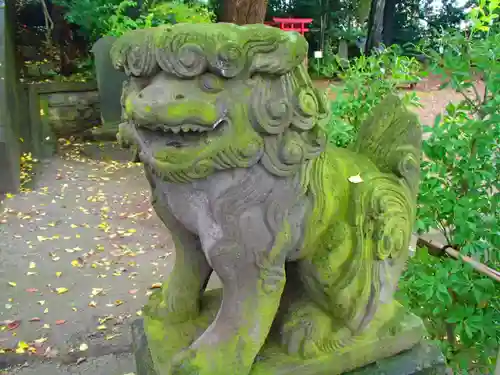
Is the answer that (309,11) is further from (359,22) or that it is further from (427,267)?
(427,267)

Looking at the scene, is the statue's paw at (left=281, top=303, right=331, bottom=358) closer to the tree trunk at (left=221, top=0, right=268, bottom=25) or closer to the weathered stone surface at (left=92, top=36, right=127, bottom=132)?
the tree trunk at (left=221, top=0, right=268, bottom=25)

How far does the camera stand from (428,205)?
5.68ft

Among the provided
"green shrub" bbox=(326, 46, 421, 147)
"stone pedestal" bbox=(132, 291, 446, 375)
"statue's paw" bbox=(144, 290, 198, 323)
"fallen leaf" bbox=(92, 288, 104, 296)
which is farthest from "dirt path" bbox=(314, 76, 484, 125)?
"statue's paw" bbox=(144, 290, 198, 323)

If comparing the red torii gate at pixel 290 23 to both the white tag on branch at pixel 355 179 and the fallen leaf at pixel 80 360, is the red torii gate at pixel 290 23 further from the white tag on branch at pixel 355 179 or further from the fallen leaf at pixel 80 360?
the white tag on branch at pixel 355 179

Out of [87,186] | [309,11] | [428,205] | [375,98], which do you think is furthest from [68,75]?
[428,205]

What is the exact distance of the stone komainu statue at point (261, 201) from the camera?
86 centimetres

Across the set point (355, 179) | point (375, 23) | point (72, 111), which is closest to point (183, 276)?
point (355, 179)

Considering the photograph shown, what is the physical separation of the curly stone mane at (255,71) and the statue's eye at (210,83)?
0.5 inches

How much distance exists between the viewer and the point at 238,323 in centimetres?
106

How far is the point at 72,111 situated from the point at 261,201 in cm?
588

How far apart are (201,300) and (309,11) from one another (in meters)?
9.49

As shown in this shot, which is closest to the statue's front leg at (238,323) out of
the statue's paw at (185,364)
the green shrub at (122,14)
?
the statue's paw at (185,364)

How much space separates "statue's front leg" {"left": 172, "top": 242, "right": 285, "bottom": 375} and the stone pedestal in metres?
0.09

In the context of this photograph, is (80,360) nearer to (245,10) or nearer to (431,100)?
(245,10)
